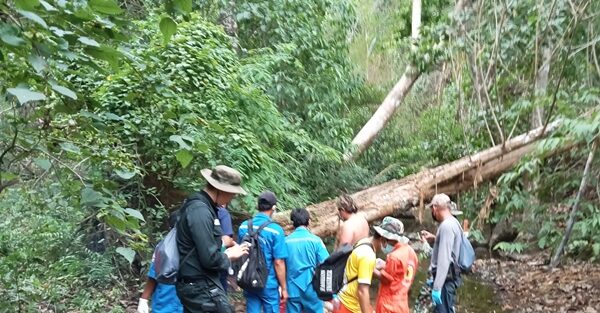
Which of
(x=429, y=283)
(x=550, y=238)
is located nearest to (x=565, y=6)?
(x=550, y=238)

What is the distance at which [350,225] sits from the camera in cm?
588

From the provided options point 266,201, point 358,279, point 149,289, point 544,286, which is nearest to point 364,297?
point 358,279

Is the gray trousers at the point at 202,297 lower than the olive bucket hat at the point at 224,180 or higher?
lower

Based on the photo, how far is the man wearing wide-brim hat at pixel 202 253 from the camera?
4227 millimetres

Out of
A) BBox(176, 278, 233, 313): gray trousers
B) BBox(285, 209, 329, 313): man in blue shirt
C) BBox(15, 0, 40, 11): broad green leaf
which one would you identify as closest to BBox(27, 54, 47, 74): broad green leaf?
BBox(15, 0, 40, 11): broad green leaf

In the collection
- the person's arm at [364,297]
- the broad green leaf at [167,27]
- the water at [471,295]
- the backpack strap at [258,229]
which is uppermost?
the water at [471,295]

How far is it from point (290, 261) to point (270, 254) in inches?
8.6

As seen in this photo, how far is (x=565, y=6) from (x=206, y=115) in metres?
4.54

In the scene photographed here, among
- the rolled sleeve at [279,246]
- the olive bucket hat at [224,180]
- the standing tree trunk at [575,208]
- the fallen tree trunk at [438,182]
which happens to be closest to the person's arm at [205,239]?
the olive bucket hat at [224,180]

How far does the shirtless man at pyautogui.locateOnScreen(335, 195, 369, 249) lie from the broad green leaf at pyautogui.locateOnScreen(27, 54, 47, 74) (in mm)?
4245

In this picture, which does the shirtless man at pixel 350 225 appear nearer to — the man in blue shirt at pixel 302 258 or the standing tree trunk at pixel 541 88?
the man in blue shirt at pixel 302 258

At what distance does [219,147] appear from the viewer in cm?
724

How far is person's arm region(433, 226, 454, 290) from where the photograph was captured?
580 centimetres

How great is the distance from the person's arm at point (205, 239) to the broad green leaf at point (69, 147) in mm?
1506
